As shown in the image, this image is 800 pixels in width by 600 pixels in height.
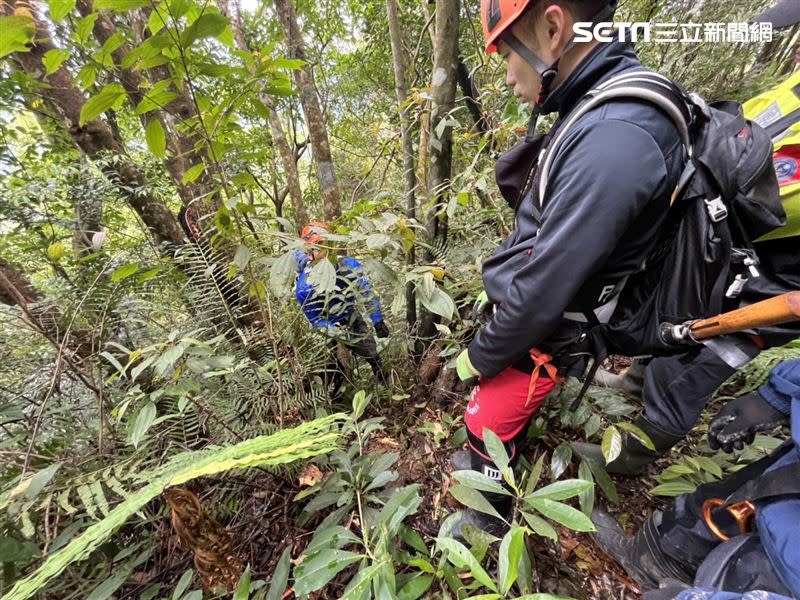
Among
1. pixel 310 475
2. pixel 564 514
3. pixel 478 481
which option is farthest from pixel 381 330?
pixel 564 514

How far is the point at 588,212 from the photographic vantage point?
39.0 inches

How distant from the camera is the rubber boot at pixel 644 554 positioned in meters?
1.47

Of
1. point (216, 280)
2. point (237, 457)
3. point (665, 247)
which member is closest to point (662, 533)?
point (665, 247)

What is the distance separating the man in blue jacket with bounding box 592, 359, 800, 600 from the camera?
998 millimetres

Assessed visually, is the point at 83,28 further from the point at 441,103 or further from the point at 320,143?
the point at 441,103

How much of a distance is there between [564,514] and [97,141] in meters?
3.52

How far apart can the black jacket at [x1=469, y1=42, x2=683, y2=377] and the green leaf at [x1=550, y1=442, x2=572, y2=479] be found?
63cm

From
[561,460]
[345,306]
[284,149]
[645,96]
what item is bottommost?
[561,460]

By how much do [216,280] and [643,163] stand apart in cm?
189

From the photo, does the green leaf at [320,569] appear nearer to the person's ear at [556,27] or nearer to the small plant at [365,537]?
the small plant at [365,537]

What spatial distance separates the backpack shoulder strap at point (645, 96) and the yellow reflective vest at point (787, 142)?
0.48 m

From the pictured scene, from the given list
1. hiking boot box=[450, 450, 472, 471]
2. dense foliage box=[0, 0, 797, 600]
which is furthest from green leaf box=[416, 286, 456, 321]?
hiking boot box=[450, 450, 472, 471]

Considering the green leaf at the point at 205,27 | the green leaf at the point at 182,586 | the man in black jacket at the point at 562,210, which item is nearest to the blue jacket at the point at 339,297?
the man in black jacket at the point at 562,210

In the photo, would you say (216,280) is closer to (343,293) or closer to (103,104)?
(343,293)
